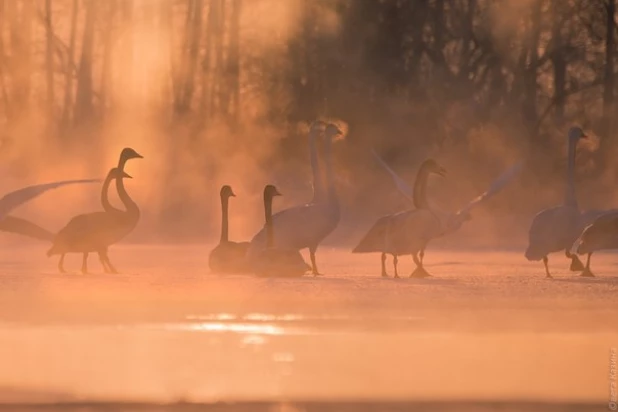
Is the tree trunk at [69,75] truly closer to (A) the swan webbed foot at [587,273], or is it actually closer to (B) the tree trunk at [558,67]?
(B) the tree trunk at [558,67]

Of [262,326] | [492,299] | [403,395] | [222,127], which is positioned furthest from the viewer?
[222,127]

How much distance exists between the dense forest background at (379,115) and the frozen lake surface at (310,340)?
787cm

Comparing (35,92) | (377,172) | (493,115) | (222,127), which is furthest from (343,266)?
(35,92)

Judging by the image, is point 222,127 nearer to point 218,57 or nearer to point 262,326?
point 218,57

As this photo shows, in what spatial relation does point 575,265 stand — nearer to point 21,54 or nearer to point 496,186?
point 496,186

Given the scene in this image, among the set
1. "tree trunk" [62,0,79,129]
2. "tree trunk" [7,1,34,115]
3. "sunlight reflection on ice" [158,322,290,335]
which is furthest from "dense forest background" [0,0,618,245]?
"sunlight reflection on ice" [158,322,290,335]

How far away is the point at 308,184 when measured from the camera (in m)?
25.4

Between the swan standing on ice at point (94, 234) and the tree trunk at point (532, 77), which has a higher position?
the tree trunk at point (532, 77)

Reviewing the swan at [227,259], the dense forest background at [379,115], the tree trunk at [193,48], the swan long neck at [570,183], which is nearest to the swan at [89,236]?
the swan at [227,259]

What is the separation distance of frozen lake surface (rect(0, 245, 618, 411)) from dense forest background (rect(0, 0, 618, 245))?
7867 mm

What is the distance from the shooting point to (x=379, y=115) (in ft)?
85.2

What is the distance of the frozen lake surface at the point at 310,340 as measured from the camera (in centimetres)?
888

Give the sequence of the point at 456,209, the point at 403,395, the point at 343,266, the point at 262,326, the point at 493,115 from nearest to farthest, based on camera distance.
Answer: the point at 403,395, the point at 262,326, the point at 343,266, the point at 456,209, the point at 493,115

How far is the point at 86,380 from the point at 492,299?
16.8 feet
